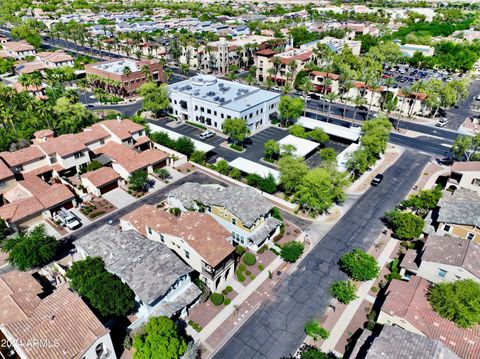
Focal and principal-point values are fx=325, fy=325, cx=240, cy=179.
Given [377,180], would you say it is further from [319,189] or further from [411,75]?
[411,75]

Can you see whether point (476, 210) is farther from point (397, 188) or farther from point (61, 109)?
point (61, 109)

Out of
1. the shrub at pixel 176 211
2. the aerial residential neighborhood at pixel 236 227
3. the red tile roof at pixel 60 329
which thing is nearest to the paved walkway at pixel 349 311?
the aerial residential neighborhood at pixel 236 227

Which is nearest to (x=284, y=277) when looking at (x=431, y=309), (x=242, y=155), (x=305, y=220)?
(x=305, y=220)

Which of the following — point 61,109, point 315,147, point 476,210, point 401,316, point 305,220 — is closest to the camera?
point 401,316

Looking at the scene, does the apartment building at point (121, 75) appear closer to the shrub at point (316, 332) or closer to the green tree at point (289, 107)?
the green tree at point (289, 107)

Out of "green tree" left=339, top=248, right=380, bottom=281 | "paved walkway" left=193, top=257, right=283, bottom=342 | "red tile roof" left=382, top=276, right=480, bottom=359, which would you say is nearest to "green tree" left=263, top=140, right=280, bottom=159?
"paved walkway" left=193, top=257, right=283, bottom=342

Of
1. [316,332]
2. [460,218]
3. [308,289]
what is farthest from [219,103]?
[316,332]
